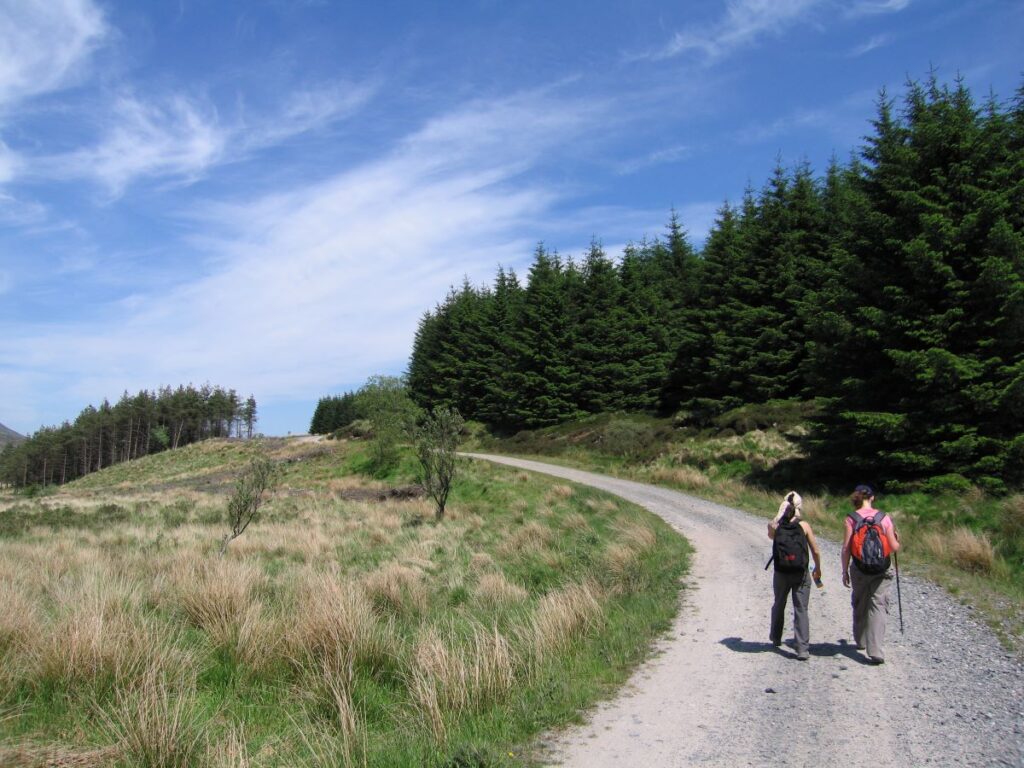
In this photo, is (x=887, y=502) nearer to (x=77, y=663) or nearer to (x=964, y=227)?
(x=964, y=227)

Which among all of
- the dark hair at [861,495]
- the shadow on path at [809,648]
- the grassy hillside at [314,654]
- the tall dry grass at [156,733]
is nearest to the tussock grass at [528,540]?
the grassy hillside at [314,654]

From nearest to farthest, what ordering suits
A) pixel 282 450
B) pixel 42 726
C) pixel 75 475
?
pixel 42 726, pixel 282 450, pixel 75 475

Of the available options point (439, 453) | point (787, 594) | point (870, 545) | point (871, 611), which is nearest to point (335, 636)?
point (787, 594)

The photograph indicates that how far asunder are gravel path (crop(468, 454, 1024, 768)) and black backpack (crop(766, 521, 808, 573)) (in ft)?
3.18

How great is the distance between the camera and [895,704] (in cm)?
536

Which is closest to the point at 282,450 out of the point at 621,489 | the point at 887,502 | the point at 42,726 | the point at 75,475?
the point at 621,489

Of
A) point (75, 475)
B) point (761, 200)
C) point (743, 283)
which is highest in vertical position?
point (761, 200)

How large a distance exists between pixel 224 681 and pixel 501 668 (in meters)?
2.81

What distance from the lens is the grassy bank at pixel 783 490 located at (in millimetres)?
10461

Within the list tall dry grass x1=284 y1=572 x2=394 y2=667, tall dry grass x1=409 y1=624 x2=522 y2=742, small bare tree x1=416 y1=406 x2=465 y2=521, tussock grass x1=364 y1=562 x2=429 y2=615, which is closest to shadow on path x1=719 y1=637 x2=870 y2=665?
tall dry grass x1=409 y1=624 x2=522 y2=742

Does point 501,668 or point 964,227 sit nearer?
point 501,668

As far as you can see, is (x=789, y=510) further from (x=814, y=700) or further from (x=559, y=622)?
(x=559, y=622)

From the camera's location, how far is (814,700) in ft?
18.0

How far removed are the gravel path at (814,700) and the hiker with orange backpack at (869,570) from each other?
27 cm
